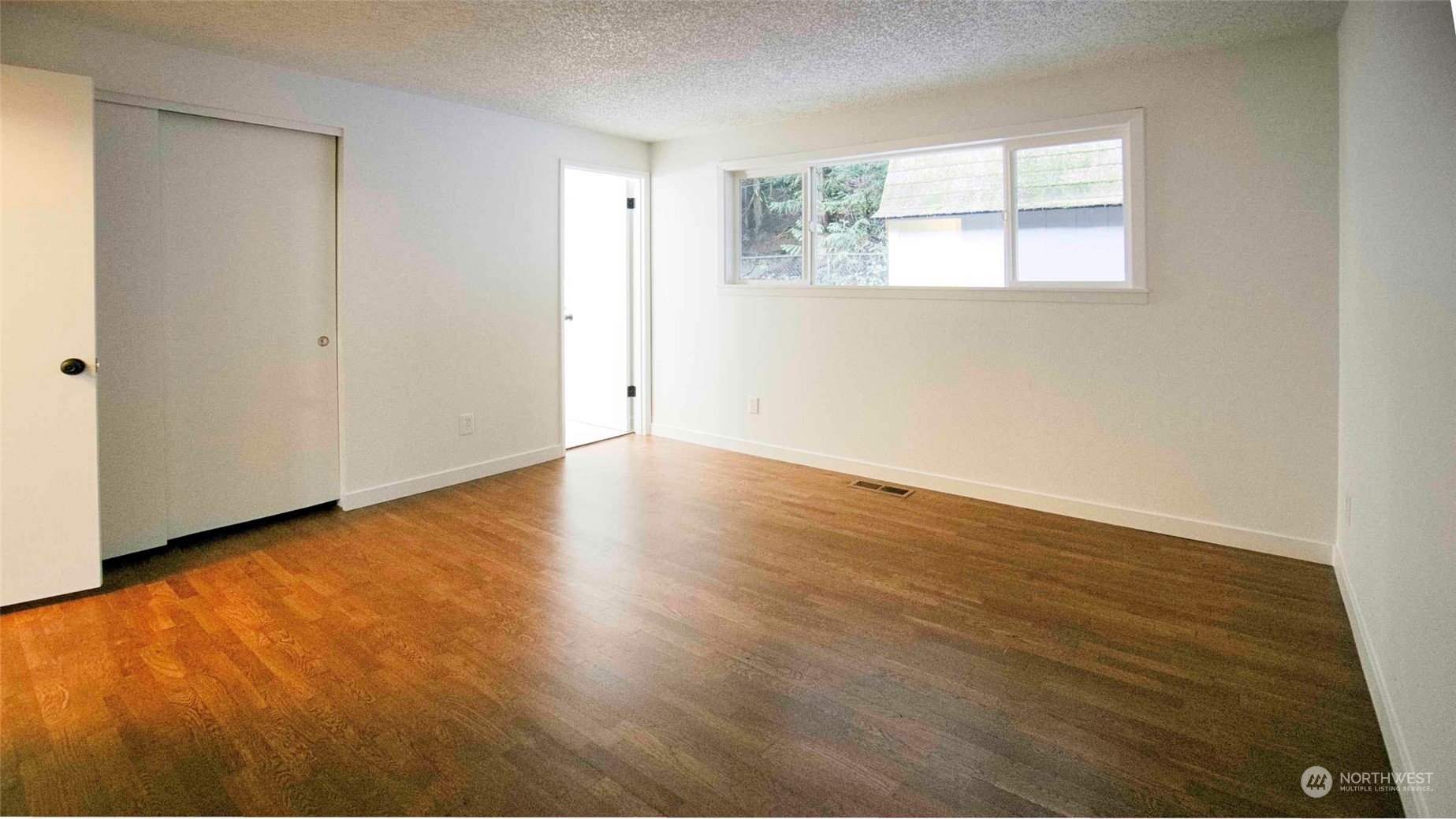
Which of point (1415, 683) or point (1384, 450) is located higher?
point (1384, 450)

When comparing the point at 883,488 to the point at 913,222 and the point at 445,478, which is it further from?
the point at 445,478

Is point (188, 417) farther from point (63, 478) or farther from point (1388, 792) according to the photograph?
point (1388, 792)

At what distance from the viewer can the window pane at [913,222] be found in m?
4.35

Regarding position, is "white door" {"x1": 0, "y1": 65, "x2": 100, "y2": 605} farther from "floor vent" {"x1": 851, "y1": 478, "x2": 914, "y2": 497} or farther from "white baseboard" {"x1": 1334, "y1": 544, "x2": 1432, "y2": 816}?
"white baseboard" {"x1": 1334, "y1": 544, "x2": 1432, "y2": 816}

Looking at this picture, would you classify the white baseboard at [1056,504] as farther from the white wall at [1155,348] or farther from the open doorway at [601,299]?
the open doorway at [601,299]

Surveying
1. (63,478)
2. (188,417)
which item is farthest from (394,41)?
(63,478)

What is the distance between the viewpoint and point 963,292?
439cm

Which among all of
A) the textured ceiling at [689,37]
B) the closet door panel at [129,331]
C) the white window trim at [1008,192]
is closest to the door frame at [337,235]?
the textured ceiling at [689,37]

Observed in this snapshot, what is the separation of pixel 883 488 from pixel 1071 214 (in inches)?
73.8

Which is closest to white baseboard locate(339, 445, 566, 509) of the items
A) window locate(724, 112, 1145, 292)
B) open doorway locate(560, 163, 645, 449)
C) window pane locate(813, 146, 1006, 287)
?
open doorway locate(560, 163, 645, 449)

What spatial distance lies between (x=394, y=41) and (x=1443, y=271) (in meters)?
3.82

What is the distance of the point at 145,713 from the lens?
2180 millimetres

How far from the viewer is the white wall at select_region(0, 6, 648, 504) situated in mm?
3816

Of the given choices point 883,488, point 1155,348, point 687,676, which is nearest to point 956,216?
point 1155,348
